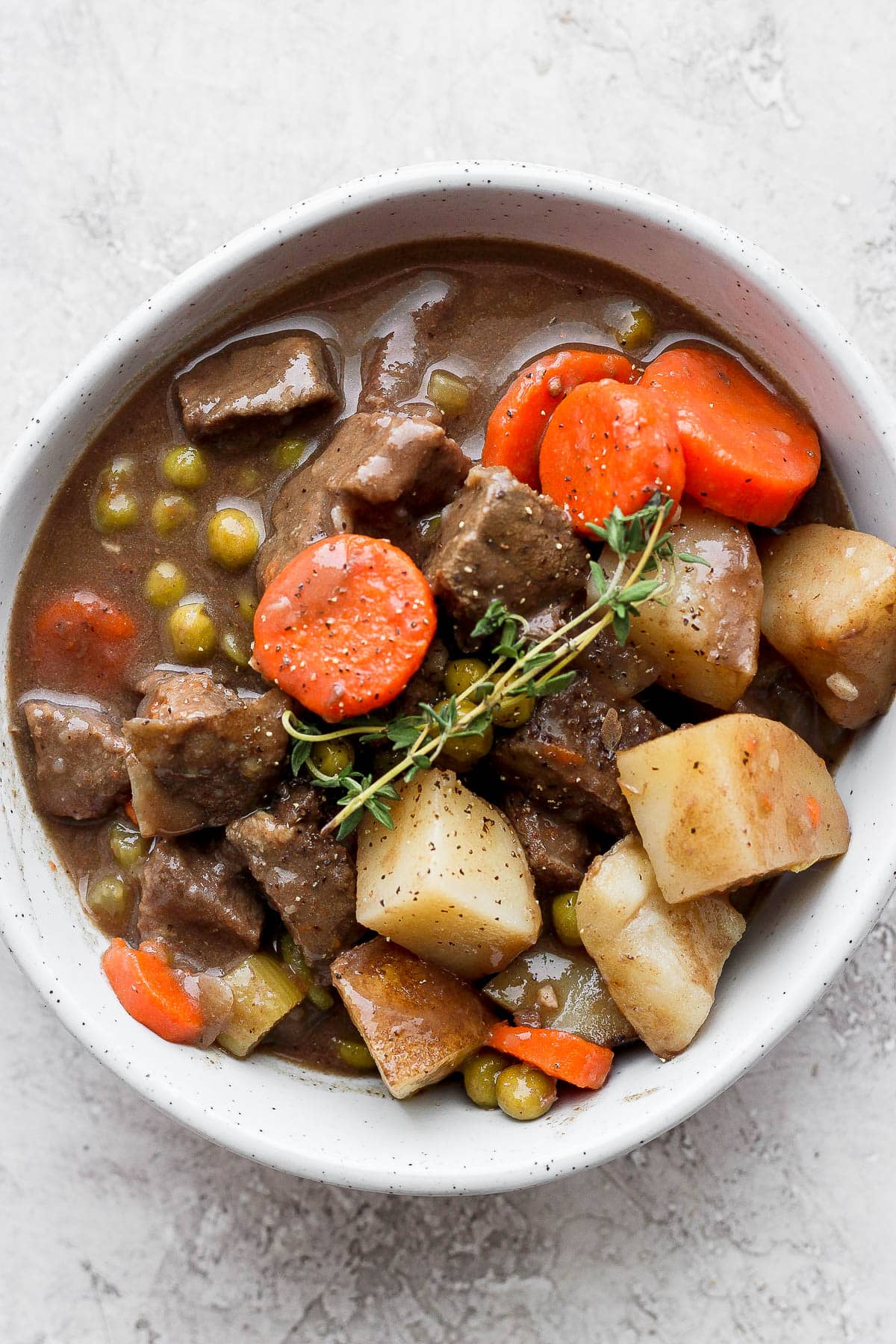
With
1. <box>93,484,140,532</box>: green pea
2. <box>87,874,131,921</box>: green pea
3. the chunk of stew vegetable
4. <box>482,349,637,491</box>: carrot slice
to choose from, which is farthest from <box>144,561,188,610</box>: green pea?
<box>482,349,637,491</box>: carrot slice

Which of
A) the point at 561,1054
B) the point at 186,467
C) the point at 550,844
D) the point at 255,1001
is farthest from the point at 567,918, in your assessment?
the point at 186,467

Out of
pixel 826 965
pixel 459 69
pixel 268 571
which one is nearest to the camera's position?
pixel 826 965

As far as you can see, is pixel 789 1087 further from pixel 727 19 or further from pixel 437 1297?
pixel 727 19

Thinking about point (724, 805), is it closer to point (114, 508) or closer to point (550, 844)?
point (550, 844)

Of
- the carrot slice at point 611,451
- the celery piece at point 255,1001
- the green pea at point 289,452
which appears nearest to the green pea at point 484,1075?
the celery piece at point 255,1001

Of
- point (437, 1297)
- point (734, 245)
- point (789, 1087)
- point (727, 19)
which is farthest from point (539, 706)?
point (727, 19)

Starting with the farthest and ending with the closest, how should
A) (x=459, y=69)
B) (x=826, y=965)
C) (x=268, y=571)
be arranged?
(x=459, y=69) < (x=268, y=571) < (x=826, y=965)

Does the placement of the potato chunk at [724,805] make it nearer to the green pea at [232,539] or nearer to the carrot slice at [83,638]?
the green pea at [232,539]
